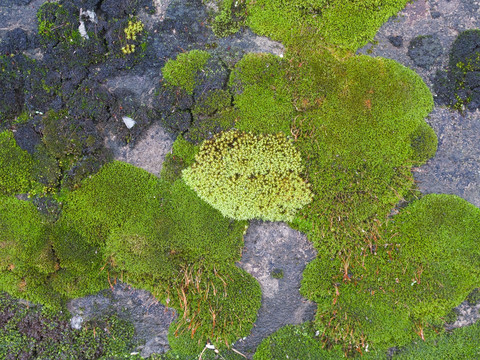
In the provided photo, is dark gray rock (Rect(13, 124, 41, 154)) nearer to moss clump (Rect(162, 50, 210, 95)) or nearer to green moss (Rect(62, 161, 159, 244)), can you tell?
green moss (Rect(62, 161, 159, 244))

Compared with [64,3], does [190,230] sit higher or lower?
lower

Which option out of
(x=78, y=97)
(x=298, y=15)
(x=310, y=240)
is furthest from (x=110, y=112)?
(x=310, y=240)

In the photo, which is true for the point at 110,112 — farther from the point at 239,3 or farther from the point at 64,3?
the point at 239,3

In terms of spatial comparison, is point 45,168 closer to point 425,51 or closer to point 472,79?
point 425,51

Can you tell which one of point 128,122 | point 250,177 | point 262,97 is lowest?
point 250,177

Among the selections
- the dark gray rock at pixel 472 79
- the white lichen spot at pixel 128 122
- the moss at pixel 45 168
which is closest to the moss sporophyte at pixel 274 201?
the moss at pixel 45 168

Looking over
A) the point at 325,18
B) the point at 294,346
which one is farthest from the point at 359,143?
the point at 294,346
